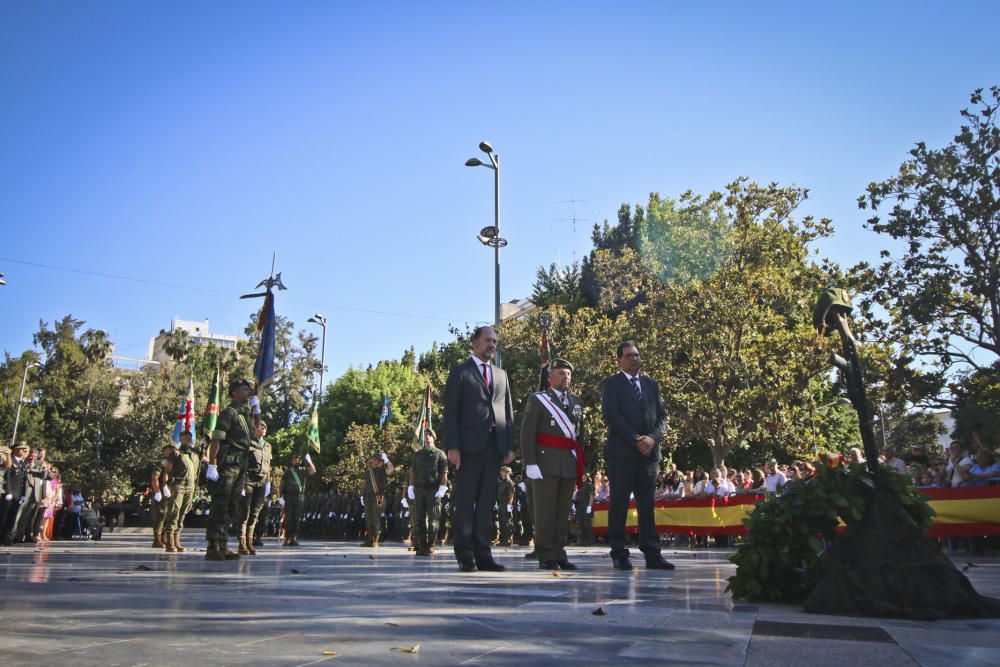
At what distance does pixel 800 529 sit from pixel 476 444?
3557 millimetres

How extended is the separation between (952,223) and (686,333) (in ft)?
24.9

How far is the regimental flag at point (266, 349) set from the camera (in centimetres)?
1367

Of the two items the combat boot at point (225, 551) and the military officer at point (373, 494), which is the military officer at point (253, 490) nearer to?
the combat boot at point (225, 551)

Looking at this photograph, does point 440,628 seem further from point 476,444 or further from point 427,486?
point 427,486

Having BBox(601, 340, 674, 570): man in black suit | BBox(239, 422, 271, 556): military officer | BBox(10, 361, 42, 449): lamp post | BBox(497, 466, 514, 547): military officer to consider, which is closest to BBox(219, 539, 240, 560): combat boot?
BBox(239, 422, 271, 556): military officer

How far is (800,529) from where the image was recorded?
4.87 meters

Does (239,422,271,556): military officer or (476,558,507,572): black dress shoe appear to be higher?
(239,422,271,556): military officer

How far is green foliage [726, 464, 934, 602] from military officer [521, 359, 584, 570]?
10.6 feet

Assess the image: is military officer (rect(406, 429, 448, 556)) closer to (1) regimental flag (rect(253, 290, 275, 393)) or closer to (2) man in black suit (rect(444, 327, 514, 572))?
(1) regimental flag (rect(253, 290, 275, 393))

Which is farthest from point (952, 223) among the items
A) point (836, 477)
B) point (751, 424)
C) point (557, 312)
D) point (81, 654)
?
point (81, 654)

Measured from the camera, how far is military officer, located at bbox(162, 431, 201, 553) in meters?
14.4

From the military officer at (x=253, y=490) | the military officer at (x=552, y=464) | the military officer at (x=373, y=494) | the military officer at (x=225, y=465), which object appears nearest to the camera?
the military officer at (x=552, y=464)

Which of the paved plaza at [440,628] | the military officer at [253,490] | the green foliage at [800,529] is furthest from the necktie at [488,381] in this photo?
the military officer at [253,490]

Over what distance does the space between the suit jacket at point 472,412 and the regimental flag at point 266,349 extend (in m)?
5.94
